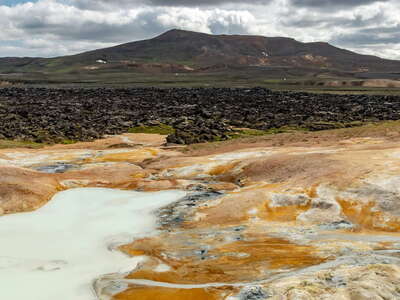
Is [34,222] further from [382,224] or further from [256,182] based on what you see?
[382,224]

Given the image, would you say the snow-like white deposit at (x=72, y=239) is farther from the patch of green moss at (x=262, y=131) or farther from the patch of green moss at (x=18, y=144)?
the patch of green moss at (x=262, y=131)

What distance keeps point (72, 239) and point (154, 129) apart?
237 ft

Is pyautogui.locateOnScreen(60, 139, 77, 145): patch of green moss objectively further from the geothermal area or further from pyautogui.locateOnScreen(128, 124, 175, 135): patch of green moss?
the geothermal area

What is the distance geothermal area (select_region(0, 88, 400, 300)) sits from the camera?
21.3 meters

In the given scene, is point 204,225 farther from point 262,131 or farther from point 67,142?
point 262,131

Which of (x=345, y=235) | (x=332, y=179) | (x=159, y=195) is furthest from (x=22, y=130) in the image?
(x=345, y=235)

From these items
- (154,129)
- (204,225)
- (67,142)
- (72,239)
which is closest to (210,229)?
(204,225)

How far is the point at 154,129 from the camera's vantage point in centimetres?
10175

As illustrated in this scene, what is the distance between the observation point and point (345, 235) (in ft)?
91.5

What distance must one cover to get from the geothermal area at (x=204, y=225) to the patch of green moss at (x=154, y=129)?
36.5m

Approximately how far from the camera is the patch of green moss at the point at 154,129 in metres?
99.5

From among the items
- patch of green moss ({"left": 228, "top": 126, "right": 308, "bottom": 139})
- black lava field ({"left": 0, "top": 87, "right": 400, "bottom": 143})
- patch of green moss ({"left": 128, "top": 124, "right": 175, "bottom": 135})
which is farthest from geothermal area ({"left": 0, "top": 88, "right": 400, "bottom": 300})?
patch of green moss ({"left": 128, "top": 124, "right": 175, "bottom": 135})

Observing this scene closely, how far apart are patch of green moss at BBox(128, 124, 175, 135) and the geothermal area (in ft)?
120

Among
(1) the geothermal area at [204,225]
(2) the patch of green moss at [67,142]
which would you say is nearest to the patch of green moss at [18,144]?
(2) the patch of green moss at [67,142]
